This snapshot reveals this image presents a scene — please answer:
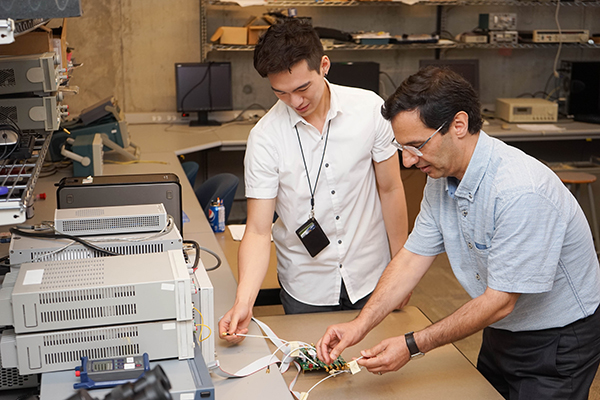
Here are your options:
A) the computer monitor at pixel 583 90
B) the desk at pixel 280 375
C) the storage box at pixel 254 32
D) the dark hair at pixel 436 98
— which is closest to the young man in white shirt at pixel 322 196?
the desk at pixel 280 375

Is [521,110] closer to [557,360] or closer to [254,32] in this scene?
[254,32]

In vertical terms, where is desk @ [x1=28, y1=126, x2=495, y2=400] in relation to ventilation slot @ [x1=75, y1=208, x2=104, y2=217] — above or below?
below

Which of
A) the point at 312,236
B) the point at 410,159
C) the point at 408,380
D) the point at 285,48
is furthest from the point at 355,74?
the point at 408,380

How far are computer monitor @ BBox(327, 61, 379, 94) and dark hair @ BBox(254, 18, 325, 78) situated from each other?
3.14 meters

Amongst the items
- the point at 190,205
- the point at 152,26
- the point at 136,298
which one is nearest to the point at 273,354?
the point at 136,298

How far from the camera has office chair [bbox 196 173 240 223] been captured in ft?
10.2

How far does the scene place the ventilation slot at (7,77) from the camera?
1.81m

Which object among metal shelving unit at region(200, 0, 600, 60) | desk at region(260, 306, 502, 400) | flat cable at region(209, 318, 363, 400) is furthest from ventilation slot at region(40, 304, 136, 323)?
metal shelving unit at region(200, 0, 600, 60)

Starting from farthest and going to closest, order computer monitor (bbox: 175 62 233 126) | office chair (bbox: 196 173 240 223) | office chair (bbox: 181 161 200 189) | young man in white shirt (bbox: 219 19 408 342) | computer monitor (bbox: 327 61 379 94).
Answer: computer monitor (bbox: 327 61 379 94) < computer monitor (bbox: 175 62 233 126) < office chair (bbox: 181 161 200 189) < office chair (bbox: 196 173 240 223) < young man in white shirt (bbox: 219 19 408 342)

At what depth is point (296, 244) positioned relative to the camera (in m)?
2.03

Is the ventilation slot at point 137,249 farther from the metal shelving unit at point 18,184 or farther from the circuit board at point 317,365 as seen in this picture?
the circuit board at point 317,365

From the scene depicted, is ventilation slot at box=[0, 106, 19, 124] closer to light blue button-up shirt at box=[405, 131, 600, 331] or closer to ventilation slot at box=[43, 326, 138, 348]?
ventilation slot at box=[43, 326, 138, 348]

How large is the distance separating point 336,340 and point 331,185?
0.55 metres

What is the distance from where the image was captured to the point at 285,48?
169cm
